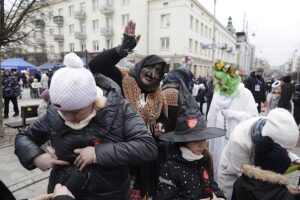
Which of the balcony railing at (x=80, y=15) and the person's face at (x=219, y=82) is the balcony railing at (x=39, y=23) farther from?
the balcony railing at (x=80, y=15)

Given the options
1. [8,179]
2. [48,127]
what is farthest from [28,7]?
[48,127]

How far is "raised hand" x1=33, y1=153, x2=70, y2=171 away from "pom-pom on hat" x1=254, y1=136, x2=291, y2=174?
1189 mm

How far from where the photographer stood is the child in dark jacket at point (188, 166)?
1.82 metres

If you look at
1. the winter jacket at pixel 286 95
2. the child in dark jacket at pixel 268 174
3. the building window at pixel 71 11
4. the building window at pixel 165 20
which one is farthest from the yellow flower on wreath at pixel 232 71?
the building window at pixel 71 11

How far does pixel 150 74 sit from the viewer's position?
2.54 metres

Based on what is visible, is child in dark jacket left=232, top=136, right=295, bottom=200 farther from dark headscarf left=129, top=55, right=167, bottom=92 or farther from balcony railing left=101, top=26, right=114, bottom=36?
balcony railing left=101, top=26, right=114, bottom=36

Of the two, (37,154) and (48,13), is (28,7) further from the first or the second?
(37,154)

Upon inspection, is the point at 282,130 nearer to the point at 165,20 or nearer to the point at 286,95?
the point at 286,95

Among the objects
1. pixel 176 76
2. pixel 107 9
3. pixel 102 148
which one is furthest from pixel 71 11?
pixel 102 148

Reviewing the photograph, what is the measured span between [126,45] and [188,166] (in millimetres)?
1198

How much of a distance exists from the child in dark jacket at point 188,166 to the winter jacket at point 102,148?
448mm

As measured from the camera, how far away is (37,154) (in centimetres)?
142

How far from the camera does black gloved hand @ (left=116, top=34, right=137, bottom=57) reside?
226 cm

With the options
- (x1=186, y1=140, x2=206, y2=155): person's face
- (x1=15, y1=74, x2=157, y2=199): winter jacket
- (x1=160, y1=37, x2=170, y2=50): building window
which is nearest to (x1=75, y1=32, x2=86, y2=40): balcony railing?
(x1=160, y1=37, x2=170, y2=50): building window
